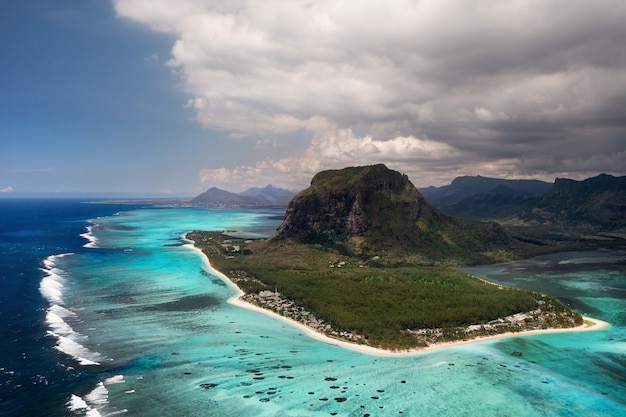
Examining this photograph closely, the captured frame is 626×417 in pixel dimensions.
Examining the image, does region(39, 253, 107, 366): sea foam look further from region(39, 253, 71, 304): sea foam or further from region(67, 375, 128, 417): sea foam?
region(67, 375, 128, 417): sea foam

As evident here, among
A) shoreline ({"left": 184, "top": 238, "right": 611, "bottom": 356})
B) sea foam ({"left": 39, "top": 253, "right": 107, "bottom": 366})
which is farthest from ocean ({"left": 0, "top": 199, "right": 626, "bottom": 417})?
shoreline ({"left": 184, "top": 238, "right": 611, "bottom": 356})

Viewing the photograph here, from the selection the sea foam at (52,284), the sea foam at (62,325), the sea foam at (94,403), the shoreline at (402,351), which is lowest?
the shoreline at (402,351)

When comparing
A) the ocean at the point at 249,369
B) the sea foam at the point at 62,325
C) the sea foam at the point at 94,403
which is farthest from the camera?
the sea foam at the point at 62,325

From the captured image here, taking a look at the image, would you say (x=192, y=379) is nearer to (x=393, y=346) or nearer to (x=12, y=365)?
(x=12, y=365)

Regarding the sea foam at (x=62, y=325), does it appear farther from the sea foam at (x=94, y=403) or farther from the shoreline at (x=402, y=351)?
the shoreline at (x=402, y=351)

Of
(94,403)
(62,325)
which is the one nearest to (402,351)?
(94,403)

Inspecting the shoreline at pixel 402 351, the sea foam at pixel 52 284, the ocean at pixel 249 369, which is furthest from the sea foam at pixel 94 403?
the sea foam at pixel 52 284

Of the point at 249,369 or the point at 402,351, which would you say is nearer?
the point at 249,369

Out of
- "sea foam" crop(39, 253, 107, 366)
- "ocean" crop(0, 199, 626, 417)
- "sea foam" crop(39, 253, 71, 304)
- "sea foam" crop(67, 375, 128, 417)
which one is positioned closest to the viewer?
"sea foam" crop(67, 375, 128, 417)

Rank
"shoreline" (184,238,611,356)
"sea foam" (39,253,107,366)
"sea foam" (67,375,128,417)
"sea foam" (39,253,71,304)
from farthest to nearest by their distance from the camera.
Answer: "sea foam" (39,253,71,304) → "shoreline" (184,238,611,356) → "sea foam" (39,253,107,366) → "sea foam" (67,375,128,417)

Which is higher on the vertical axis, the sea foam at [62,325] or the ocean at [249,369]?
the sea foam at [62,325]

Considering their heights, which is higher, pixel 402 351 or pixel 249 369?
pixel 249 369

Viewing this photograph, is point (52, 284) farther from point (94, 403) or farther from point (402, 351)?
point (402, 351)
